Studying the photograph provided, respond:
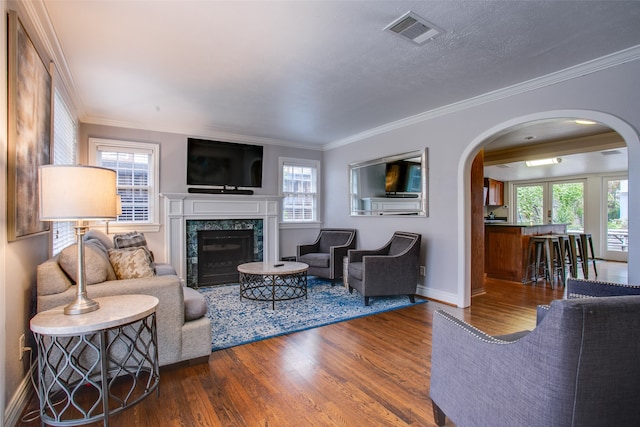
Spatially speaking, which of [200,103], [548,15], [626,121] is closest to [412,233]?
[626,121]

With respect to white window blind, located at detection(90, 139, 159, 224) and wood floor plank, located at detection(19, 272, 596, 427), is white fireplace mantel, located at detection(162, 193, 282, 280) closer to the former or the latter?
white window blind, located at detection(90, 139, 159, 224)

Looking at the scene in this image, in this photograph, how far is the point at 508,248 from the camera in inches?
213

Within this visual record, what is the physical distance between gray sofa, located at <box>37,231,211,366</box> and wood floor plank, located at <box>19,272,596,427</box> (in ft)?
0.54

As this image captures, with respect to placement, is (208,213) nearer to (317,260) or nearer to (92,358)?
(317,260)

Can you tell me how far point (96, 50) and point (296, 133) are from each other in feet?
9.90

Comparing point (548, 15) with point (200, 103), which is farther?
point (200, 103)

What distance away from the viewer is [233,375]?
88.1 inches

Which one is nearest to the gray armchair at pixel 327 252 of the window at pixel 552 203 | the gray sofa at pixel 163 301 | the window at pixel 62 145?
the gray sofa at pixel 163 301

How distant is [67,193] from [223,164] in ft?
12.3

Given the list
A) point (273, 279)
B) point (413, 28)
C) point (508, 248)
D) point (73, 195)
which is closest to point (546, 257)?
point (508, 248)

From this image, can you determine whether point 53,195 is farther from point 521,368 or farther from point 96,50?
point 521,368

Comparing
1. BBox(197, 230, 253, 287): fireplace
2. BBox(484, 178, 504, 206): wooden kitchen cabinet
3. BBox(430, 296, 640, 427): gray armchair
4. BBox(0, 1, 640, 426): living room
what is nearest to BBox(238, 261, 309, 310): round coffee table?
BBox(197, 230, 253, 287): fireplace

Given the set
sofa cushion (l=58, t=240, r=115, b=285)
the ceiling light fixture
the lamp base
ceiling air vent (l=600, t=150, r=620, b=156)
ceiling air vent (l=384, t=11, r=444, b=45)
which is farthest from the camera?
the ceiling light fixture

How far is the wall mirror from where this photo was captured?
4363mm
